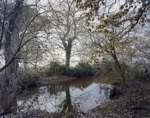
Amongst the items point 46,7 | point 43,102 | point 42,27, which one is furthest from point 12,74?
point 46,7

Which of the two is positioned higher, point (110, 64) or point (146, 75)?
point (110, 64)

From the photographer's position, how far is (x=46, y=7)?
3932 millimetres

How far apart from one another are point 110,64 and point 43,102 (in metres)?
4.84

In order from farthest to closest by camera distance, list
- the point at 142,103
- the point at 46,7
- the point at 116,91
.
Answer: the point at 116,91 → the point at 142,103 → the point at 46,7

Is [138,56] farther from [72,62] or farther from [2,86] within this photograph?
[2,86]

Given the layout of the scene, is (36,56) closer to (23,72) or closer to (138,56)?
(23,72)

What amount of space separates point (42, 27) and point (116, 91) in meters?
5.62

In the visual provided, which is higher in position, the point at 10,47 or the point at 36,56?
the point at 10,47

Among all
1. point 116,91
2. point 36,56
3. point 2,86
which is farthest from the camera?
point 116,91

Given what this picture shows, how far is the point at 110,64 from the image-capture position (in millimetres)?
8367

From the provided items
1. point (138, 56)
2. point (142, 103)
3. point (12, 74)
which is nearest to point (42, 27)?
point (12, 74)

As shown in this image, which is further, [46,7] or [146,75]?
[146,75]

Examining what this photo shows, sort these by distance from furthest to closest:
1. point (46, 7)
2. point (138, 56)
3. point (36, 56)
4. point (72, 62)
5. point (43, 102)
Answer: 1. point (72, 62)
2. point (138, 56)
3. point (43, 102)
4. point (36, 56)
5. point (46, 7)

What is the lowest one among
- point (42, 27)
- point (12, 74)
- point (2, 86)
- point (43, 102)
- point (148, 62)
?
point (43, 102)
